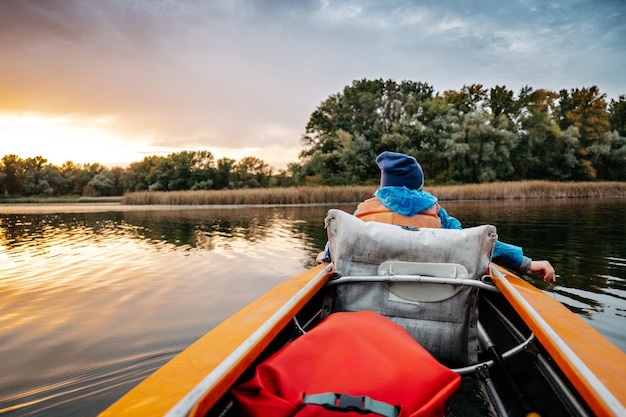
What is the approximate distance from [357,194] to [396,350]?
22539 millimetres

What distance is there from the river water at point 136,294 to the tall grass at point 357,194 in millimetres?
14206

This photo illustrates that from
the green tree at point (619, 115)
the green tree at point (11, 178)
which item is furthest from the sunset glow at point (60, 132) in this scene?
the green tree at point (619, 115)

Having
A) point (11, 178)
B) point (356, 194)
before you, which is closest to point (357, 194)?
point (356, 194)

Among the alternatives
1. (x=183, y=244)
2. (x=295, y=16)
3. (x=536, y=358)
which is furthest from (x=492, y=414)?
(x=295, y=16)

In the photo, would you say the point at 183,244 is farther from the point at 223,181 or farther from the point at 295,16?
the point at 223,181

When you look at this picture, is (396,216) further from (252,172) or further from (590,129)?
(252,172)

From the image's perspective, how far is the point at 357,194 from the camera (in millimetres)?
23516

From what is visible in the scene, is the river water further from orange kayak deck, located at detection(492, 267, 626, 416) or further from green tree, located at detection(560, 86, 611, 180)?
green tree, located at detection(560, 86, 611, 180)

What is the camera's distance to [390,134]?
126 ft

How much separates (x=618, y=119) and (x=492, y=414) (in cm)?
6325

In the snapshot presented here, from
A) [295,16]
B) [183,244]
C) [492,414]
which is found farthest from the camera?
[295,16]

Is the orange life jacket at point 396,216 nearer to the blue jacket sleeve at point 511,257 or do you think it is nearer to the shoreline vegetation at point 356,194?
the blue jacket sleeve at point 511,257

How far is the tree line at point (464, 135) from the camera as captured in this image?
37219mm

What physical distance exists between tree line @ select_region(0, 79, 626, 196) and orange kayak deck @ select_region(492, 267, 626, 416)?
3568 centimetres
